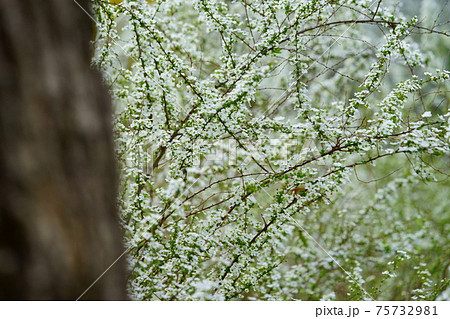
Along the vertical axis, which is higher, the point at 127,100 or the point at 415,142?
the point at 127,100

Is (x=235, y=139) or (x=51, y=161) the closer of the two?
(x=51, y=161)

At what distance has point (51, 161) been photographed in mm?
1018

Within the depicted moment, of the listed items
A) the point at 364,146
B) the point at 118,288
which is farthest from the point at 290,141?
the point at 118,288

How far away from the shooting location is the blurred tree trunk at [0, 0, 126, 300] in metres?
0.98

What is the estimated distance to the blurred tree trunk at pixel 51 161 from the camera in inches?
38.7

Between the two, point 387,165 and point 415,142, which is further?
point 387,165

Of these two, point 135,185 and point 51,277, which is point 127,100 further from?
point 51,277

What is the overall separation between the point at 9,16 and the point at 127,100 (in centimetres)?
248

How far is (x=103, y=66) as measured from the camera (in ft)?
10.2

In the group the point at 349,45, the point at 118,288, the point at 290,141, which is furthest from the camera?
→ the point at 349,45

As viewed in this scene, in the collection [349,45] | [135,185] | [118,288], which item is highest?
[349,45]

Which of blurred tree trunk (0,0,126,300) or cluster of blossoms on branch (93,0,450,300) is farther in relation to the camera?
cluster of blossoms on branch (93,0,450,300)

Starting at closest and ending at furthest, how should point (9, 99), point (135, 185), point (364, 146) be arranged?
point (9, 99)
point (364, 146)
point (135, 185)

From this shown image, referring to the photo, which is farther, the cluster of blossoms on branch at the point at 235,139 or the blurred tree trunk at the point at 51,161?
the cluster of blossoms on branch at the point at 235,139
